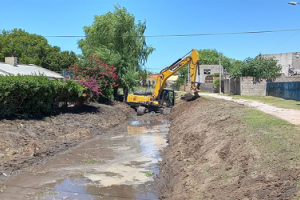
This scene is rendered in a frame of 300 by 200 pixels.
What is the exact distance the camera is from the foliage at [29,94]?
47.1 feet

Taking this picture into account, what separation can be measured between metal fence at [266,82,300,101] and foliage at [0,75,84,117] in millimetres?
17509

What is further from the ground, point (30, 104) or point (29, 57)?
point (29, 57)

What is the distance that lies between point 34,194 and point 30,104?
9.50 metres

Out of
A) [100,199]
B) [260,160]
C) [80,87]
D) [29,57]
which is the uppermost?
[29,57]

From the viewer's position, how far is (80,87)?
71.3 ft

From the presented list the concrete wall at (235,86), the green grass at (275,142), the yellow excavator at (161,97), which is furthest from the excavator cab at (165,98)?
the green grass at (275,142)

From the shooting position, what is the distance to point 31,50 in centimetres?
5206

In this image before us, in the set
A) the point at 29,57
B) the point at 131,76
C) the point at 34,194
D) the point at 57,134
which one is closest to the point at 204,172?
the point at 34,194

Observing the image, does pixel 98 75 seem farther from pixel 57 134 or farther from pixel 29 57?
pixel 29 57

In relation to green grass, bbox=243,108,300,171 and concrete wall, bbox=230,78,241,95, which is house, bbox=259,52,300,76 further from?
green grass, bbox=243,108,300,171

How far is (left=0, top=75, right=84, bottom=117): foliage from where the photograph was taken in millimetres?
14367

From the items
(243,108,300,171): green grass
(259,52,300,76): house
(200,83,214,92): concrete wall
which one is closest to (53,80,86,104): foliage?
(243,108,300,171): green grass

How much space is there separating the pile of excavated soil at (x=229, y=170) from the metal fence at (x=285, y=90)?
15398 mm

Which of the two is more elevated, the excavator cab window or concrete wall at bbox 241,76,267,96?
concrete wall at bbox 241,76,267,96
